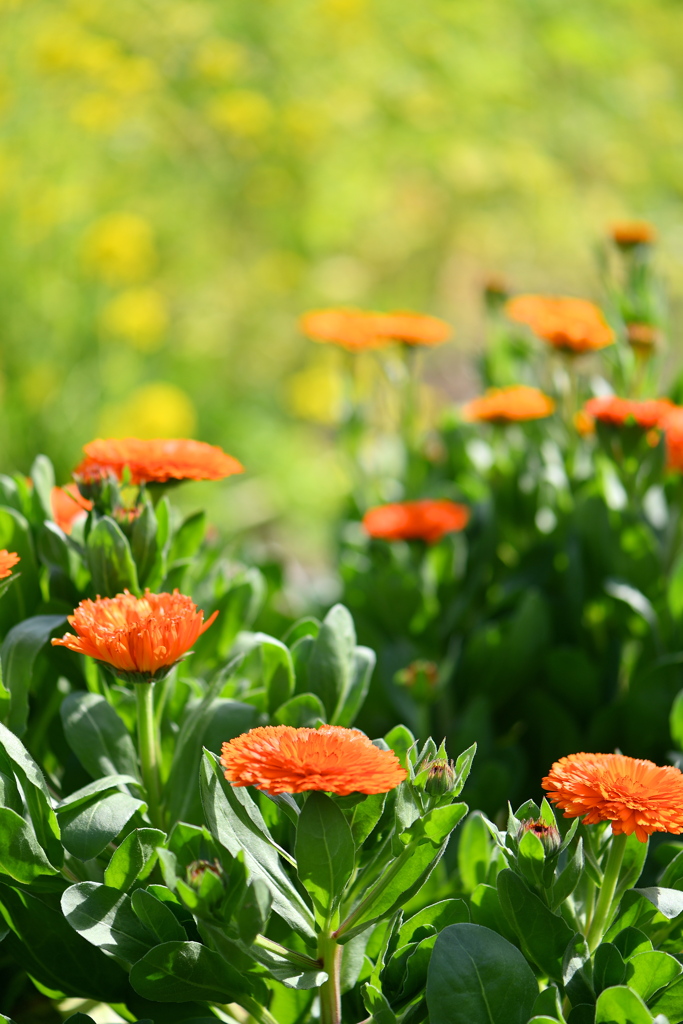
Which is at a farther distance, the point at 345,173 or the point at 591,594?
the point at 345,173

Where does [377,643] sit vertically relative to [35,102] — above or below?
below

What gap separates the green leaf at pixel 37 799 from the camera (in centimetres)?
74

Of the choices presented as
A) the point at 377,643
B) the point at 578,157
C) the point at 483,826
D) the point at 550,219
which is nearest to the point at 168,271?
the point at 550,219

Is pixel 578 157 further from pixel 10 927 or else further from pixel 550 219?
pixel 10 927

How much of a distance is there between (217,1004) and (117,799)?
0.17 m

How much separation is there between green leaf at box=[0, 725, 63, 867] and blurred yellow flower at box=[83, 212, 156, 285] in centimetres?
368

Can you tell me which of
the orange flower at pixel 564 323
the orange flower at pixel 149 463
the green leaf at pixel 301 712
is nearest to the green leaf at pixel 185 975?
the green leaf at pixel 301 712

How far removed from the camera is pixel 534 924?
707 mm

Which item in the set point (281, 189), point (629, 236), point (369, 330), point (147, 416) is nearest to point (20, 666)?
point (369, 330)

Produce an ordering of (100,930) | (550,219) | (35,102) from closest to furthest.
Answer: (100,930)
(35,102)
(550,219)

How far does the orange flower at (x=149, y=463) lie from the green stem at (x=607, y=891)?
0.45m

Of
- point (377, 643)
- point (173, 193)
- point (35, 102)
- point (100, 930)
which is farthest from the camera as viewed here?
point (173, 193)

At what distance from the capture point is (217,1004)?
763 millimetres

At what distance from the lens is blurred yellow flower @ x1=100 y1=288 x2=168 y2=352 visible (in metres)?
4.17
